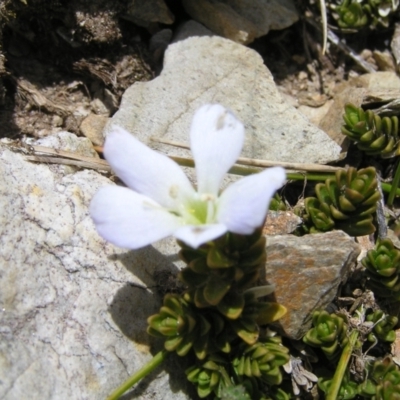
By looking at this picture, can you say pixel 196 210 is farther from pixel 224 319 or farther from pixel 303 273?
pixel 303 273

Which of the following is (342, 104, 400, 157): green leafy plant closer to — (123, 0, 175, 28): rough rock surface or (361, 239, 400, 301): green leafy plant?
(361, 239, 400, 301): green leafy plant

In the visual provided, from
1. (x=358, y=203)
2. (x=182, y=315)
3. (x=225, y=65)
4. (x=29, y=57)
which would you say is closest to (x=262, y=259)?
(x=182, y=315)

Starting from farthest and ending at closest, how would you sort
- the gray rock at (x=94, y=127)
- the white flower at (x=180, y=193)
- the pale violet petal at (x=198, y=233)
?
the gray rock at (x=94, y=127)
the white flower at (x=180, y=193)
the pale violet petal at (x=198, y=233)

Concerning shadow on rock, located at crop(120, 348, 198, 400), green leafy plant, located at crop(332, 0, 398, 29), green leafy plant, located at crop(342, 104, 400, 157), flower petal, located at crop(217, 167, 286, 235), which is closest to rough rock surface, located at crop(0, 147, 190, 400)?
shadow on rock, located at crop(120, 348, 198, 400)

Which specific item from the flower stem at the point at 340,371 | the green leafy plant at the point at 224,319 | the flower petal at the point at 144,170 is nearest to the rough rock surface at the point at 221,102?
the flower petal at the point at 144,170

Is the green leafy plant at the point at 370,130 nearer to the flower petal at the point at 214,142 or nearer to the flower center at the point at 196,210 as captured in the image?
the flower petal at the point at 214,142

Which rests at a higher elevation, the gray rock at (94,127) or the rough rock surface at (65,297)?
the gray rock at (94,127)

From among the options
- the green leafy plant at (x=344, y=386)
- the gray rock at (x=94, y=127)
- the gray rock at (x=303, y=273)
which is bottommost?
the green leafy plant at (x=344, y=386)
